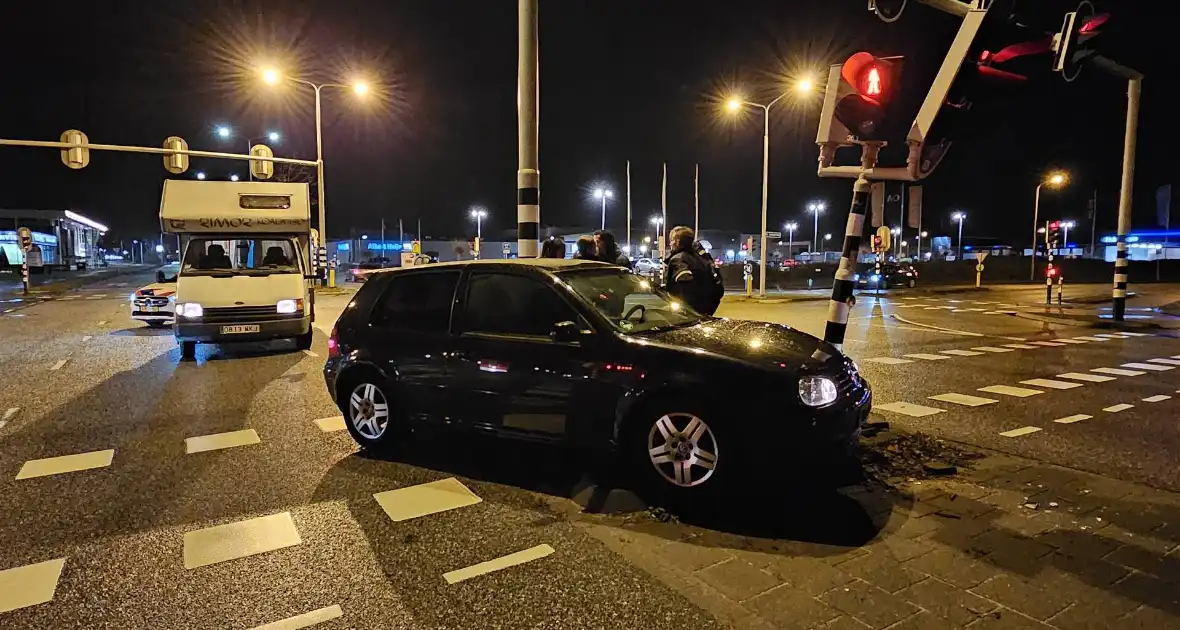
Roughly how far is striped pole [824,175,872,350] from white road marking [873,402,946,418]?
196 centimetres

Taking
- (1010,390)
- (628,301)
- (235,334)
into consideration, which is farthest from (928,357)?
(235,334)

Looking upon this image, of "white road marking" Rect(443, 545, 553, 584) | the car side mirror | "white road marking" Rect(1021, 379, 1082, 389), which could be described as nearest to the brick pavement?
"white road marking" Rect(443, 545, 553, 584)

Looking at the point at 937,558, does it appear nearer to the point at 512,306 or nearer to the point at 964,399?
the point at 512,306

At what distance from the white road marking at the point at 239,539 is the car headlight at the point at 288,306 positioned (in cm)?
772

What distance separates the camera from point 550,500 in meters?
4.96

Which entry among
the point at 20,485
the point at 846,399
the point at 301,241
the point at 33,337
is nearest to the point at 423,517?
the point at 846,399

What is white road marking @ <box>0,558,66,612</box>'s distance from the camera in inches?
142

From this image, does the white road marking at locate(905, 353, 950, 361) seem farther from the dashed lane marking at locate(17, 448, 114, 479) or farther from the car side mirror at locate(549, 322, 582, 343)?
the dashed lane marking at locate(17, 448, 114, 479)

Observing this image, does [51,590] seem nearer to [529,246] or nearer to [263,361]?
[529,246]

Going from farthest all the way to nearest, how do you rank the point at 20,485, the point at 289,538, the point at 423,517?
the point at 20,485
the point at 423,517
the point at 289,538

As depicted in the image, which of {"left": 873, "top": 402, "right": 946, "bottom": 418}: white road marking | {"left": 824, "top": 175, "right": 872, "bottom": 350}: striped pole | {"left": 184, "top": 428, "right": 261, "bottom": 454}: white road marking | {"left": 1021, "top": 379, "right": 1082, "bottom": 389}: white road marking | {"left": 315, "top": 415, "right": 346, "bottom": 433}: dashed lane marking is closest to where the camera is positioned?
{"left": 824, "top": 175, "right": 872, "bottom": 350}: striped pole

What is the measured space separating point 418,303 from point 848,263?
3.68m

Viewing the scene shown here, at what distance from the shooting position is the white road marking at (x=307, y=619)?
3324 millimetres

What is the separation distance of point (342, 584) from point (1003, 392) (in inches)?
324
